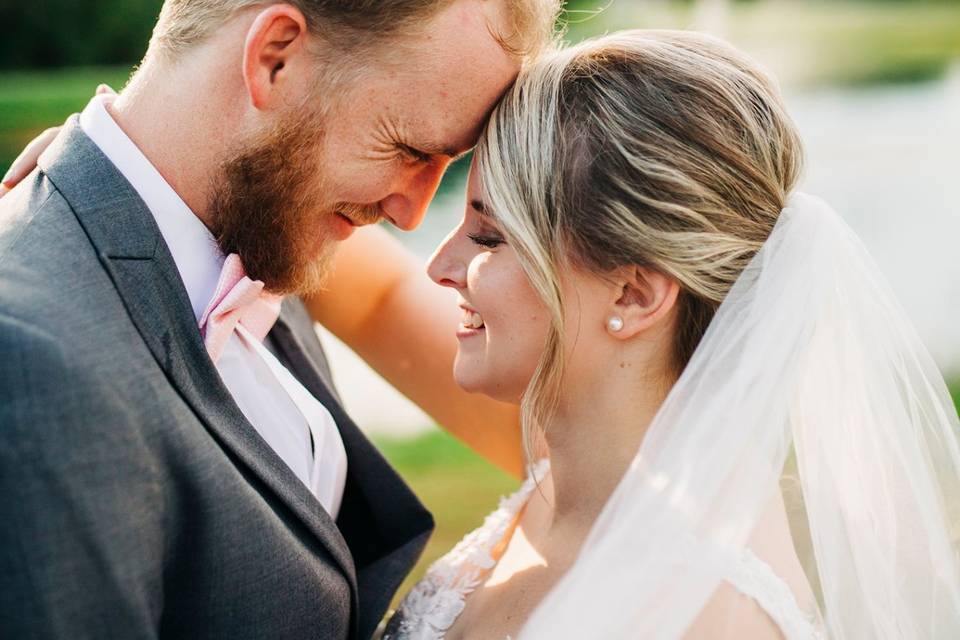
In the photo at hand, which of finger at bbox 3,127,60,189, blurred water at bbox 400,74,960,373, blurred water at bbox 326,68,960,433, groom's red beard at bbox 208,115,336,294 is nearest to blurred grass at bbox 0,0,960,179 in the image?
blurred water at bbox 400,74,960,373

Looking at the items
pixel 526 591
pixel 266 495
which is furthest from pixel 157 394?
pixel 526 591

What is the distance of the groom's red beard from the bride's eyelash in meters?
0.38

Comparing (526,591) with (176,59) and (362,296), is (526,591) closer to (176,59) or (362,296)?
(362,296)

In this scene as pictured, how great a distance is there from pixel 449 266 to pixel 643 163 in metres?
0.57

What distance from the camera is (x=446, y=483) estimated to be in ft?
21.1

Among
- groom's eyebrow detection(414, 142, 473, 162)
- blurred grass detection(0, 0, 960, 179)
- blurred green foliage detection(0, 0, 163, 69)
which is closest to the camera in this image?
groom's eyebrow detection(414, 142, 473, 162)

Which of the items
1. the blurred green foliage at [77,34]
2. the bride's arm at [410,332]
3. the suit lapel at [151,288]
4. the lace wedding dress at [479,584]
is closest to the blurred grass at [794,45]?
the blurred green foliage at [77,34]

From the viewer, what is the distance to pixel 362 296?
3.48m

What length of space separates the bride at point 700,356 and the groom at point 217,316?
0.27 m

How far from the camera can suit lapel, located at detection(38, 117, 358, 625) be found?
2.15 metres

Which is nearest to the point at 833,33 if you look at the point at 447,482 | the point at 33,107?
the point at 33,107

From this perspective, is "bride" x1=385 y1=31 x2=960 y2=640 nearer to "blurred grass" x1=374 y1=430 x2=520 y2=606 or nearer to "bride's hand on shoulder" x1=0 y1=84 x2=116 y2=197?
"bride's hand on shoulder" x1=0 y1=84 x2=116 y2=197

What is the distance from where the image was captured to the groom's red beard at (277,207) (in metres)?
2.48

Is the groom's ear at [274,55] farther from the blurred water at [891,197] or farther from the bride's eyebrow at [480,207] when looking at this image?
the blurred water at [891,197]
